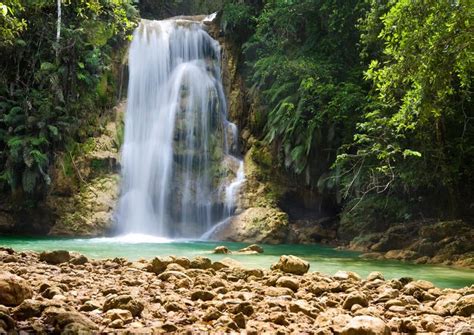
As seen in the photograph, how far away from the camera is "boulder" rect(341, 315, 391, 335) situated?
3373 millimetres

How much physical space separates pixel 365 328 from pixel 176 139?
55.5 feet

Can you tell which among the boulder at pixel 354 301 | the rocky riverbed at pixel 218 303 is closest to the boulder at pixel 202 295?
the rocky riverbed at pixel 218 303

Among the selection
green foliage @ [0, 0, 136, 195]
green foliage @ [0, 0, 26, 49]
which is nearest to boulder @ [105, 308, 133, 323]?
green foliage @ [0, 0, 26, 49]

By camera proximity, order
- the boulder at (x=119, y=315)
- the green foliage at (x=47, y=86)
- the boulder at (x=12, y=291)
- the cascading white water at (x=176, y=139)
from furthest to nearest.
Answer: the cascading white water at (x=176, y=139) < the green foliage at (x=47, y=86) < the boulder at (x=12, y=291) < the boulder at (x=119, y=315)

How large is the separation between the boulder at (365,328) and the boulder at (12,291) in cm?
254

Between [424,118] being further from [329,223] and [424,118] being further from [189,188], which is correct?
[189,188]

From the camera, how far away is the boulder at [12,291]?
377cm

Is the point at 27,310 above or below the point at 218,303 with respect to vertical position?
above

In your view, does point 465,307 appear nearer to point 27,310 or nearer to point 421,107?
point 27,310

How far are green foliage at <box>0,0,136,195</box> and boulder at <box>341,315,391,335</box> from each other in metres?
15.0

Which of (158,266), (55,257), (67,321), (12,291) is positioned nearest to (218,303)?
(67,321)

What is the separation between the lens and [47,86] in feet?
62.5

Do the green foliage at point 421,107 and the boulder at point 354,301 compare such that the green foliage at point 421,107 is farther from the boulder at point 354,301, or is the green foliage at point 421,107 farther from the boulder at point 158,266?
the boulder at point 158,266

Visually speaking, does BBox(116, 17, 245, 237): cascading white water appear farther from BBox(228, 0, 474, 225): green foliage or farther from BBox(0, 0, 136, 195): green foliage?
BBox(228, 0, 474, 225): green foliage
